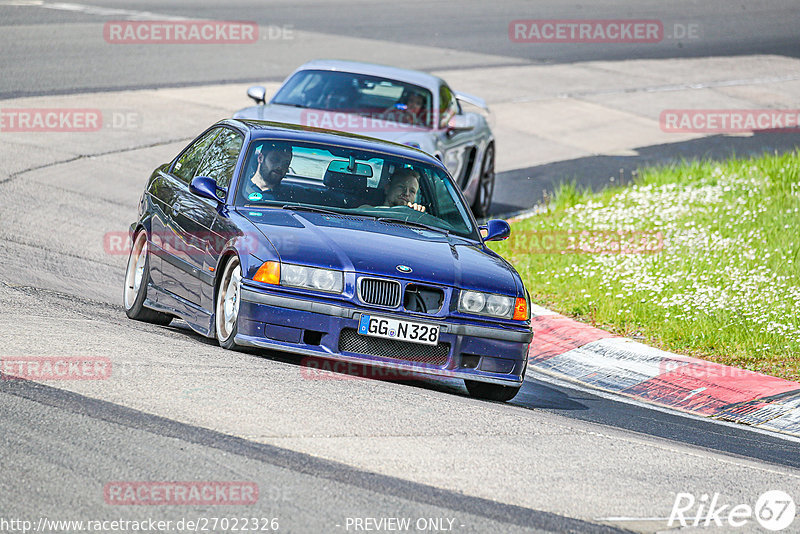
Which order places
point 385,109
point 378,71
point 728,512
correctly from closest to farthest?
Answer: 1. point 728,512
2. point 385,109
3. point 378,71

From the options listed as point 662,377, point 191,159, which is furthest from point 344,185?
point 662,377

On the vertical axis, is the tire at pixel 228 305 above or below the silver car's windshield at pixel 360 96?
below

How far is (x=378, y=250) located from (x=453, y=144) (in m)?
6.20

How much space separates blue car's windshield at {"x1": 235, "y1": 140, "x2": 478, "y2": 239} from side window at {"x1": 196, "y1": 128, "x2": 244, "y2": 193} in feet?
0.51

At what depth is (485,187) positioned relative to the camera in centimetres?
1469

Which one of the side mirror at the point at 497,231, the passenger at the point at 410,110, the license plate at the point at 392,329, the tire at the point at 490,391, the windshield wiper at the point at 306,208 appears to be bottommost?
the tire at the point at 490,391

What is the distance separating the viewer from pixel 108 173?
14.0 metres

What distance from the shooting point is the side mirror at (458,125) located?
1332 centimetres

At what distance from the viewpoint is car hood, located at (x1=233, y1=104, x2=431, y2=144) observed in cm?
1254

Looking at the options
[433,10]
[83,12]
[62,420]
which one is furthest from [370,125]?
[433,10]

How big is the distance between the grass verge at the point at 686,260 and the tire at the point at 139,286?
12.3 ft

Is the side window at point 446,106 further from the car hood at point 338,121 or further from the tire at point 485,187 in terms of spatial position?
the tire at point 485,187

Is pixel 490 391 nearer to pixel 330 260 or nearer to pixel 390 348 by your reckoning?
pixel 390 348

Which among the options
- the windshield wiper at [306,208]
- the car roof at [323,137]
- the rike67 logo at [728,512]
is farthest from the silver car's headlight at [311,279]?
the rike67 logo at [728,512]
